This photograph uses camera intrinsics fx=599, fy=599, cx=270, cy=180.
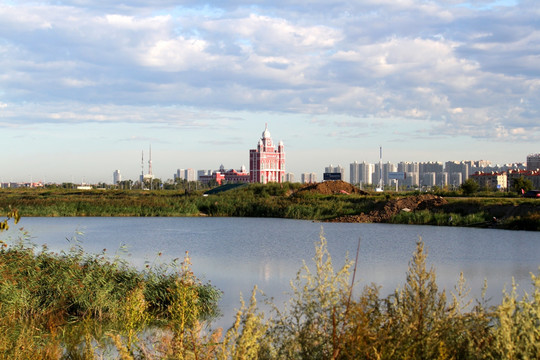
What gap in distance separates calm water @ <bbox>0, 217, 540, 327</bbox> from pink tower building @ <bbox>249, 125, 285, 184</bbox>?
90.6 m

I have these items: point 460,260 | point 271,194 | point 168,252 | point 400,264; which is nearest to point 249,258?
point 168,252

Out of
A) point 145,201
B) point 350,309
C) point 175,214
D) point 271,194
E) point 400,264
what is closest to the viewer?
point 350,309

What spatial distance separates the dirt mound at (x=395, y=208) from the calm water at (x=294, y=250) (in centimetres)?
354

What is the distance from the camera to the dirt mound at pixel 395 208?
114 feet

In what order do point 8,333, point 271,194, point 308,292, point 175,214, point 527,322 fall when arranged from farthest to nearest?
1. point 271,194
2. point 175,214
3. point 8,333
4. point 308,292
5. point 527,322

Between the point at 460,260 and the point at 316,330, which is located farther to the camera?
the point at 460,260

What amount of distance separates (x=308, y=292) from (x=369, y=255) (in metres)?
14.7

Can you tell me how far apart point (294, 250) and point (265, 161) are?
10336cm

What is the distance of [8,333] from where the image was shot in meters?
6.96

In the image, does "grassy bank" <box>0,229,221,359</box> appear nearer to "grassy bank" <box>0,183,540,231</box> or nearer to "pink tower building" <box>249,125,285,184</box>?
"grassy bank" <box>0,183,540,231</box>

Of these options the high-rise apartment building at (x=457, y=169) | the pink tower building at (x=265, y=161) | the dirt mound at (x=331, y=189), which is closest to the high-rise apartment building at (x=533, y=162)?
the high-rise apartment building at (x=457, y=169)

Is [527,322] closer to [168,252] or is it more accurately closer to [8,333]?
[8,333]

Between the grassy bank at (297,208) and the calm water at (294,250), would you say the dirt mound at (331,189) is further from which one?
the calm water at (294,250)

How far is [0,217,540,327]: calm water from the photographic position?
43.8 ft
